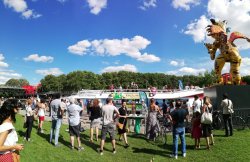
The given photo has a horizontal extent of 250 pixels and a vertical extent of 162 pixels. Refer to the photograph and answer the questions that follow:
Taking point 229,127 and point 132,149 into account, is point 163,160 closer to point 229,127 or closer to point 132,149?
point 132,149

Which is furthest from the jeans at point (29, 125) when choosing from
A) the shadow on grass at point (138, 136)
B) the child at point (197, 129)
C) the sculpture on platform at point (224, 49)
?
the sculpture on platform at point (224, 49)

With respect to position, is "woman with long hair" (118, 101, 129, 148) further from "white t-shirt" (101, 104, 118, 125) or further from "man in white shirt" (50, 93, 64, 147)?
"man in white shirt" (50, 93, 64, 147)

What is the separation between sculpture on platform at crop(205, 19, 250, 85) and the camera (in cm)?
1888

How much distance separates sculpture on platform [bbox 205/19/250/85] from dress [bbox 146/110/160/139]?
6482 mm

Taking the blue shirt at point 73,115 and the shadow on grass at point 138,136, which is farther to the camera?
the shadow on grass at point 138,136

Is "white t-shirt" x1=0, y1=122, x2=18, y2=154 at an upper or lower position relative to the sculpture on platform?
lower

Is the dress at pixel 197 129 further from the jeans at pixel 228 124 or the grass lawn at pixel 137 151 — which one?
the jeans at pixel 228 124

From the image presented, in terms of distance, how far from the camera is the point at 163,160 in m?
11.4

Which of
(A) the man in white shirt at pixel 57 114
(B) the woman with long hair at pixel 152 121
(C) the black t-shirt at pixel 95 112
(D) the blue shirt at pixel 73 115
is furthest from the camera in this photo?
(B) the woman with long hair at pixel 152 121

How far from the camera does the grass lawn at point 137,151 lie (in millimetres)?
11359

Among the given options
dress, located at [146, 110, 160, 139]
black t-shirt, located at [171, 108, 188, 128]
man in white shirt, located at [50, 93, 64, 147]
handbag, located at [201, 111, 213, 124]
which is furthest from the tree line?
black t-shirt, located at [171, 108, 188, 128]

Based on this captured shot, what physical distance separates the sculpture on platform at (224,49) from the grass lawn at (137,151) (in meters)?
5.13

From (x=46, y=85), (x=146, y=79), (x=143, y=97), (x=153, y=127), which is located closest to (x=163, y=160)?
(x=153, y=127)

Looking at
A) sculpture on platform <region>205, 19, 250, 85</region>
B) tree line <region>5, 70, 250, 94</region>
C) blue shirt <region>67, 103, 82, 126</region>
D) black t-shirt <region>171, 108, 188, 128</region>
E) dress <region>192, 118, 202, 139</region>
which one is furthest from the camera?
tree line <region>5, 70, 250, 94</region>
